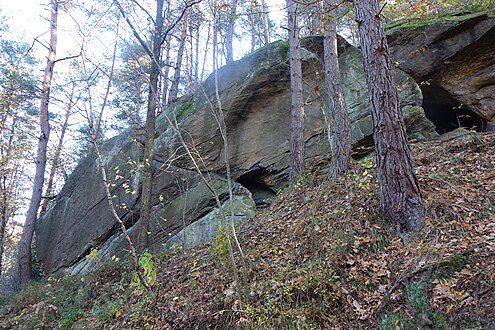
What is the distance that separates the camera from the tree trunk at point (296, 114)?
8812mm

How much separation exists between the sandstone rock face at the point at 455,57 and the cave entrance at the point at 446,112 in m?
0.03

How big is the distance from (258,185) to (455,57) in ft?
24.0

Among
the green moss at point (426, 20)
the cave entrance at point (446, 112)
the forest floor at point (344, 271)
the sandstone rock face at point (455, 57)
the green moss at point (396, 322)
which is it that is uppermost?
the green moss at point (426, 20)

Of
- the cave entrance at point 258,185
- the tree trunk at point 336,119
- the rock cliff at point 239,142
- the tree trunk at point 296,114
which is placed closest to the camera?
the tree trunk at point 336,119

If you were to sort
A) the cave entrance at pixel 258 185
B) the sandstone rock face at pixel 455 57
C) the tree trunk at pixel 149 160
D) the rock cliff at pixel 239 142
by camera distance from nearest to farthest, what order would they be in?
the tree trunk at pixel 149 160
the sandstone rock face at pixel 455 57
the rock cliff at pixel 239 142
the cave entrance at pixel 258 185

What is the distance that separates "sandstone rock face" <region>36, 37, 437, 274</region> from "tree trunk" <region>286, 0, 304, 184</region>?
2.04 feet

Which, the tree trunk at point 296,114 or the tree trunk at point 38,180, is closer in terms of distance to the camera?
the tree trunk at point 296,114

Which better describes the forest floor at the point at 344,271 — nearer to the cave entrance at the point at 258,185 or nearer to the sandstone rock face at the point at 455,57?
the cave entrance at the point at 258,185

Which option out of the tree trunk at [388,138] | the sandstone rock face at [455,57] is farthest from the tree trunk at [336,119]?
the sandstone rock face at [455,57]

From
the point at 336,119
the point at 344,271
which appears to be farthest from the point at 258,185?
the point at 344,271

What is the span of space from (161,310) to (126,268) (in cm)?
325

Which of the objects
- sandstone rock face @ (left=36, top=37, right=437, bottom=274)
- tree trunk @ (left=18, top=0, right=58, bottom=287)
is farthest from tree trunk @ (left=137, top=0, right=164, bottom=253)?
tree trunk @ (left=18, top=0, right=58, bottom=287)

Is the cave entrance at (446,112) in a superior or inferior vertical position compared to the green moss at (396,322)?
superior

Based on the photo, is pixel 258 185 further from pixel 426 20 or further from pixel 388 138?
pixel 426 20
